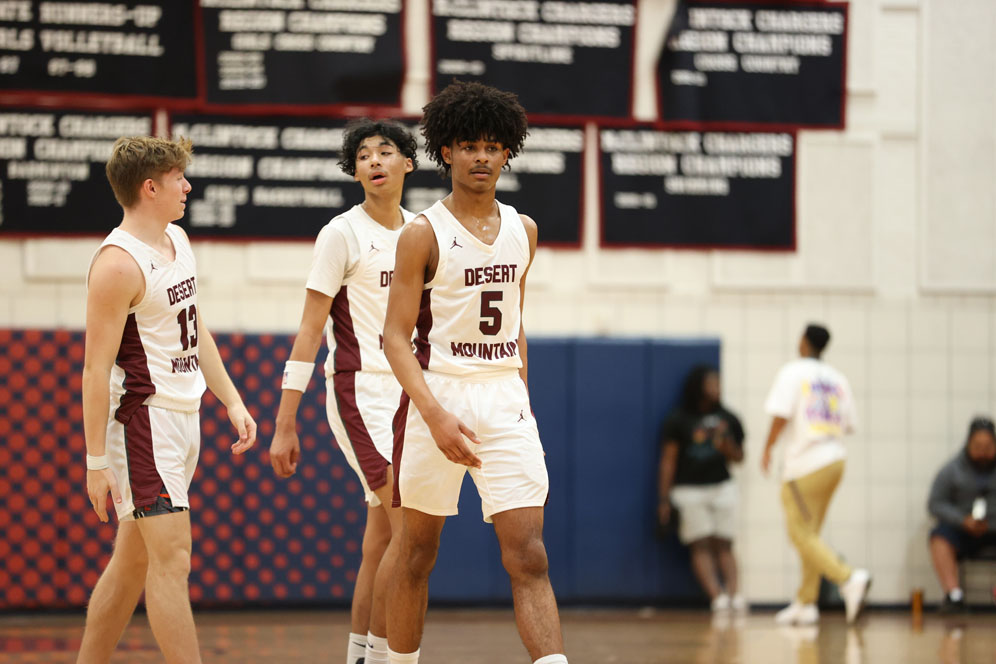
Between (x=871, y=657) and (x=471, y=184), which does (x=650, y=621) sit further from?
(x=471, y=184)

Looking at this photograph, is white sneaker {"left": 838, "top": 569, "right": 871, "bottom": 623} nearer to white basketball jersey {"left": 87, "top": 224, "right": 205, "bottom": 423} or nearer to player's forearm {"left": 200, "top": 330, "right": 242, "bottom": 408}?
player's forearm {"left": 200, "top": 330, "right": 242, "bottom": 408}

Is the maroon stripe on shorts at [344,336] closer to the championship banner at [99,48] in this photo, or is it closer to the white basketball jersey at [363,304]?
the white basketball jersey at [363,304]

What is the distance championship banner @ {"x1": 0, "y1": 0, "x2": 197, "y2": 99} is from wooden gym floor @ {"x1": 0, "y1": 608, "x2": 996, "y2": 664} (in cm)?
387

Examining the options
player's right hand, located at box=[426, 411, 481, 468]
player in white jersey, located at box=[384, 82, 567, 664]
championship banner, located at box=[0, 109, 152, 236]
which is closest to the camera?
player's right hand, located at box=[426, 411, 481, 468]

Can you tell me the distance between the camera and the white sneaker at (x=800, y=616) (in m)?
8.38

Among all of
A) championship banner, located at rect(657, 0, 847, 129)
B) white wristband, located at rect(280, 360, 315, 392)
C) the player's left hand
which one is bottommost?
the player's left hand

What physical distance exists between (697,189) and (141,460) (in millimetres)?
6065

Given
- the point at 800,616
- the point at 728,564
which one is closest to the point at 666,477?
the point at 728,564

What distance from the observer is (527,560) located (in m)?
3.71

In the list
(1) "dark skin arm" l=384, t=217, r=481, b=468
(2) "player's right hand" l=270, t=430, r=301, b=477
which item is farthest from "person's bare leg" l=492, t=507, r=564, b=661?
(2) "player's right hand" l=270, t=430, r=301, b=477

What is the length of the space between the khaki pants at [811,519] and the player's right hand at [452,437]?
5.13m

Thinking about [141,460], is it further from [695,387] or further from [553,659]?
[695,387]

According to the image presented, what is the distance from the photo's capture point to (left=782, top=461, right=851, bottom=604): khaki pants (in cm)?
820

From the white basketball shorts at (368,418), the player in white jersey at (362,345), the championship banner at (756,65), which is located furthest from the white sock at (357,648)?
the championship banner at (756,65)
